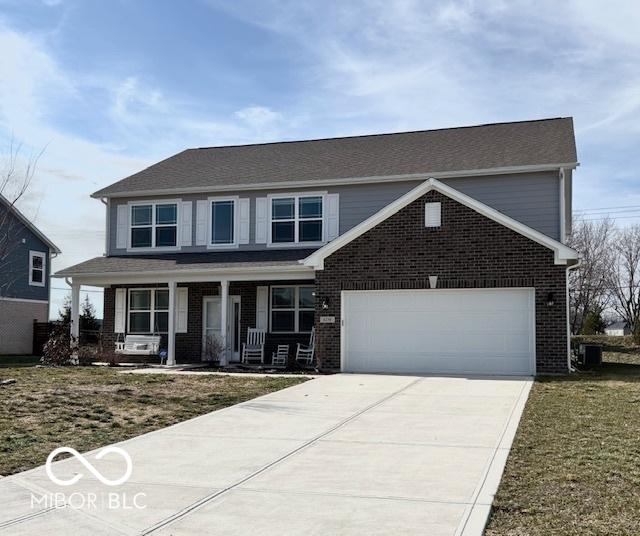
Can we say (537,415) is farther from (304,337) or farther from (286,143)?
(286,143)

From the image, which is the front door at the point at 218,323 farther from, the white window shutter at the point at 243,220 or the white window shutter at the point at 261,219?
the white window shutter at the point at 261,219

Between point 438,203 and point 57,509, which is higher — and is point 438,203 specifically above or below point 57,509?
above

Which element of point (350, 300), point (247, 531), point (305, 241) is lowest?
point (247, 531)

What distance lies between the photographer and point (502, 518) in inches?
234

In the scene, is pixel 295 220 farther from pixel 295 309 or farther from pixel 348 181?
pixel 295 309

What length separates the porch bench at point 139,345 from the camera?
22.5m

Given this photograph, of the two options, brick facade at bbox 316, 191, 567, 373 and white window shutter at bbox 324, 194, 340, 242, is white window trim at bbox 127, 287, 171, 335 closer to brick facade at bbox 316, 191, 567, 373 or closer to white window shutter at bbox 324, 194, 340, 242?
white window shutter at bbox 324, 194, 340, 242

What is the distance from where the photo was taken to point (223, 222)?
22969mm

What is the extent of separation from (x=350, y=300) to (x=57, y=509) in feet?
43.2

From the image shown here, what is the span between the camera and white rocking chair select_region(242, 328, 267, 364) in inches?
858

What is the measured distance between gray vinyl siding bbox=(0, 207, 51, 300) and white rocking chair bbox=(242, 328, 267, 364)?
13.1 meters

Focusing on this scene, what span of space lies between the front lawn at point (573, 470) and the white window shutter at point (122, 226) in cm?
1465

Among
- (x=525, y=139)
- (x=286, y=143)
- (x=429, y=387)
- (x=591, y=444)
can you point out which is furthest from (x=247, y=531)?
(x=286, y=143)

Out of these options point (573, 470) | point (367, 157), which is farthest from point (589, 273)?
point (573, 470)
